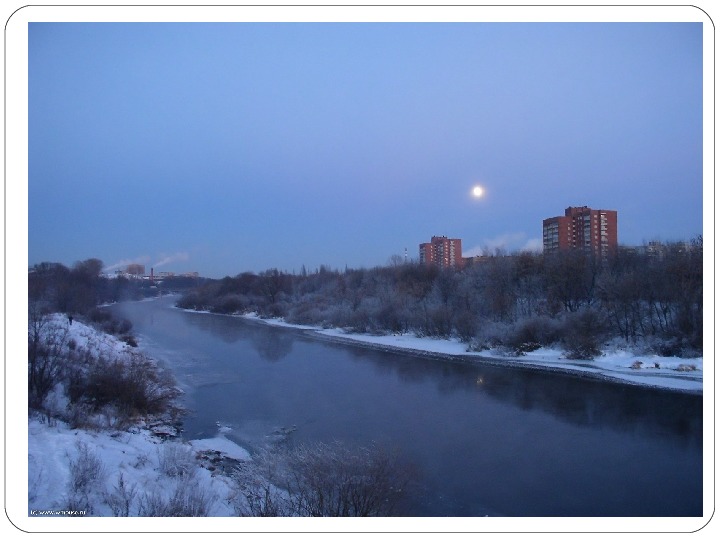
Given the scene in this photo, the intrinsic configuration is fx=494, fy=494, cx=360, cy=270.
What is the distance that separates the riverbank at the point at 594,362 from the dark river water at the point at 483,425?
1.70 feet

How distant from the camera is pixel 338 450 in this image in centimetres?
504

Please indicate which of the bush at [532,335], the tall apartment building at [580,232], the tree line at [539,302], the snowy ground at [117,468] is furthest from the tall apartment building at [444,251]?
the snowy ground at [117,468]

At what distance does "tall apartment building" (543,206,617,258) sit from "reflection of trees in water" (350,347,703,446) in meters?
6.04

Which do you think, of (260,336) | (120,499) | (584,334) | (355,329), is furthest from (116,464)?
(355,329)

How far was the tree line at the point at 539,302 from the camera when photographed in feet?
36.3

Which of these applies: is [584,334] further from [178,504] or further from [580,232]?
[178,504]

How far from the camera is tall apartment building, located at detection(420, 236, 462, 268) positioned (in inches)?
744

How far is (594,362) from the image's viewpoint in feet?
37.2

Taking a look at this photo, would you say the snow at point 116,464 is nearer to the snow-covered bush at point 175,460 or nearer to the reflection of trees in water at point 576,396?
the snow-covered bush at point 175,460

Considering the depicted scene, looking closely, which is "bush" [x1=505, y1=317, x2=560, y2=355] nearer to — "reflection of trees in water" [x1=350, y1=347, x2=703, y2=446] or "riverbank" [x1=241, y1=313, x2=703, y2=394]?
"riverbank" [x1=241, y1=313, x2=703, y2=394]

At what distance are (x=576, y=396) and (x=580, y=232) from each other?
9076mm
